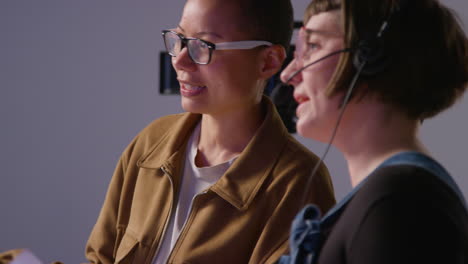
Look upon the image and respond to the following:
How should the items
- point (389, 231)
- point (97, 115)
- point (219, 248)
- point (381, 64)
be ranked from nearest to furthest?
point (389, 231), point (381, 64), point (219, 248), point (97, 115)

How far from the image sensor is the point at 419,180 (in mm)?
760

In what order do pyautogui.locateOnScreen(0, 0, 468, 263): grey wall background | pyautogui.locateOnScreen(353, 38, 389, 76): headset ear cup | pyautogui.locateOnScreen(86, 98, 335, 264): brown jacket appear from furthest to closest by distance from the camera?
pyautogui.locateOnScreen(0, 0, 468, 263): grey wall background
pyautogui.locateOnScreen(86, 98, 335, 264): brown jacket
pyautogui.locateOnScreen(353, 38, 389, 76): headset ear cup

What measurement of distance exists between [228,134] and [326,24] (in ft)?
1.65

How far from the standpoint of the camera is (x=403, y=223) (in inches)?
28.4

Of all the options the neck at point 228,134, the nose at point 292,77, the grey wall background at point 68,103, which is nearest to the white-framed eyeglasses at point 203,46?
the neck at point 228,134

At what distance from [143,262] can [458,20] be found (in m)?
0.83

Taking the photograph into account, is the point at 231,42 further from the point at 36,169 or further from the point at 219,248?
the point at 36,169

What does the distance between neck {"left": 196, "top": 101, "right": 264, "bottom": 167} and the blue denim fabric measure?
48 centimetres

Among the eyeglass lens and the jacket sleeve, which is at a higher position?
the eyeglass lens

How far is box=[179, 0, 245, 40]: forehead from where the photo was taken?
4.27 feet

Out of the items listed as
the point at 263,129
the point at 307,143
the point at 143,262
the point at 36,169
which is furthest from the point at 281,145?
the point at 36,169

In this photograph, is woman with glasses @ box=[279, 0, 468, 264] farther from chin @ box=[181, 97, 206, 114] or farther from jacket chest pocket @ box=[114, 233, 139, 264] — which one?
jacket chest pocket @ box=[114, 233, 139, 264]

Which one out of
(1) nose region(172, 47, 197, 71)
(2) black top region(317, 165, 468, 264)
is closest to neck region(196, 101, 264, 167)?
(1) nose region(172, 47, 197, 71)

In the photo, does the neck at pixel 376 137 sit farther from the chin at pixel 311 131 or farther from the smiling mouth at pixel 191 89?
the smiling mouth at pixel 191 89
